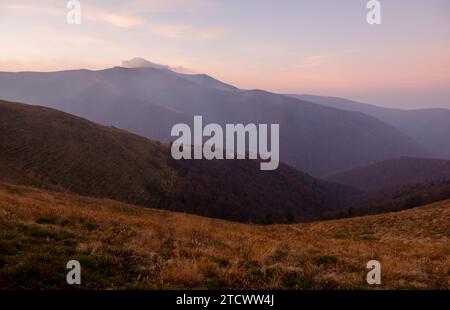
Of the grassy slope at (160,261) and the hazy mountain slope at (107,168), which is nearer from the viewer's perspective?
the grassy slope at (160,261)

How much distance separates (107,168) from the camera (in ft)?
280

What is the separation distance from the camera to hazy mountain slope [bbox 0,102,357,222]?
65062 millimetres

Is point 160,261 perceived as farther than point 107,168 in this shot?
No

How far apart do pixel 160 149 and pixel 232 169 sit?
5201 centimetres

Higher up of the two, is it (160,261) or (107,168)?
(107,168)

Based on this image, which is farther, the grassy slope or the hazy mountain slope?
the hazy mountain slope

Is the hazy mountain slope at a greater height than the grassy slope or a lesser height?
greater

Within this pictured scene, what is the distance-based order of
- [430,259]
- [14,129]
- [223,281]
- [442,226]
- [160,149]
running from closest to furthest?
1. [223,281]
2. [430,259]
3. [442,226]
4. [14,129]
5. [160,149]

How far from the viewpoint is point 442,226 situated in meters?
27.3

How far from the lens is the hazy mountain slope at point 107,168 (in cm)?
6506

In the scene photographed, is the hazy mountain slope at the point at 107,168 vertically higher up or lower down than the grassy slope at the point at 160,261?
higher up
